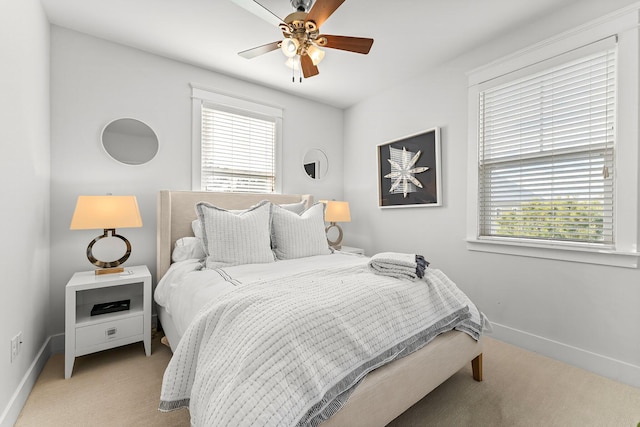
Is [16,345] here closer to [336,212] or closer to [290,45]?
Result: [290,45]

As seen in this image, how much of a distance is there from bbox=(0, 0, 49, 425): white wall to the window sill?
3.22 meters

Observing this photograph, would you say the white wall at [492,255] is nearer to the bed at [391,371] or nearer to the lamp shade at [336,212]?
the lamp shade at [336,212]

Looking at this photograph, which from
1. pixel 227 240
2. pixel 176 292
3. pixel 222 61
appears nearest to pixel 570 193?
pixel 227 240

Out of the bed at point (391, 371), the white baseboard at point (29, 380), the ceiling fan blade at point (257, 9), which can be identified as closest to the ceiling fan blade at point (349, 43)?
the ceiling fan blade at point (257, 9)

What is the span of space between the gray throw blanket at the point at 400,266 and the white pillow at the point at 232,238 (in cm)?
92

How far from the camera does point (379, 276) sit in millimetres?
1688

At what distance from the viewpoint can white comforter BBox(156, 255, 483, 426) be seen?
93cm

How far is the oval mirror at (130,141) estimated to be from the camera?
8.23ft

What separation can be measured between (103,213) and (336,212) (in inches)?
88.3

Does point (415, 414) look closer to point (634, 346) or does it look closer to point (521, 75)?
point (634, 346)

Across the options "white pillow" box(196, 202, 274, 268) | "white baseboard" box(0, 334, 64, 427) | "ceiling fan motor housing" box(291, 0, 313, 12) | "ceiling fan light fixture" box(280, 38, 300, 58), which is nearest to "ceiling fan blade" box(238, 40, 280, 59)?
"ceiling fan light fixture" box(280, 38, 300, 58)

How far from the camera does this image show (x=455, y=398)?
168cm

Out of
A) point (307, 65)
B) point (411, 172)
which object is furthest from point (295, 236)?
point (411, 172)

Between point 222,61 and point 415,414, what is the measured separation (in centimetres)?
324
